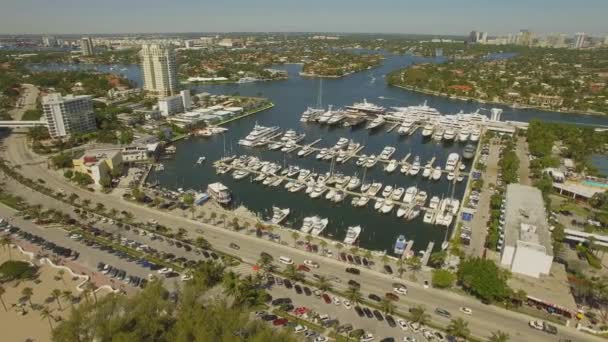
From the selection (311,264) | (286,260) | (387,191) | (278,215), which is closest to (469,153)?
(387,191)

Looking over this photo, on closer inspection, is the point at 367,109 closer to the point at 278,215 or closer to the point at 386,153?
the point at 386,153

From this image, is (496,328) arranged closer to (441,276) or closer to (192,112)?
(441,276)

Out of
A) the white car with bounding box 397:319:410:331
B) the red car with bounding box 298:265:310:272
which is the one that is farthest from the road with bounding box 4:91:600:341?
the white car with bounding box 397:319:410:331

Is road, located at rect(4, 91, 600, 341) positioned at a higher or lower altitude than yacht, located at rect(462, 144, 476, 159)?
lower

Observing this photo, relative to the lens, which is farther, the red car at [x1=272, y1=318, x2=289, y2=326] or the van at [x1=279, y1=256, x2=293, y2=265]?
the van at [x1=279, y1=256, x2=293, y2=265]

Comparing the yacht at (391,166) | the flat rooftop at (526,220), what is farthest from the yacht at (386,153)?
the flat rooftop at (526,220)

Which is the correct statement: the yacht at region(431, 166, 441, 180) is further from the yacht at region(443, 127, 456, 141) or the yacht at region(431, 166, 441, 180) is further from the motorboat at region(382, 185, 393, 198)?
the yacht at region(443, 127, 456, 141)
